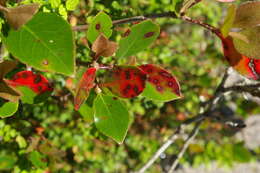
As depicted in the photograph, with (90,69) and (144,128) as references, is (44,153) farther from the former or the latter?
(144,128)

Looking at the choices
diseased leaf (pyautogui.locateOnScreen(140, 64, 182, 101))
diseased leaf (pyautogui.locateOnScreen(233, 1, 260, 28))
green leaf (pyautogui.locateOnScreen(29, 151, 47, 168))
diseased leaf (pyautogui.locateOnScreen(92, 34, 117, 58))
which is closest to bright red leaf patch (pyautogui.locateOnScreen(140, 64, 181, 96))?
diseased leaf (pyautogui.locateOnScreen(140, 64, 182, 101))

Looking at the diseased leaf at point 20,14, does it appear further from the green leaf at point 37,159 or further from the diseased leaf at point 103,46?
the green leaf at point 37,159

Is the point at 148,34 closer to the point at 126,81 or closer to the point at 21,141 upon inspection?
the point at 126,81

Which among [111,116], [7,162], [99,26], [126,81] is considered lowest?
[7,162]

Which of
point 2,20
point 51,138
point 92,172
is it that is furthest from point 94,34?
point 92,172

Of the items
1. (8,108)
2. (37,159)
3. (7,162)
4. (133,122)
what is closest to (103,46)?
(8,108)

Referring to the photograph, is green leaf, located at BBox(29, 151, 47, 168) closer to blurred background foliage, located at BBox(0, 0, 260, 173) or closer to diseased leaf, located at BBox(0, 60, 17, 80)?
blurred background foliage, located at BBox(0, 0, 260, 173)
